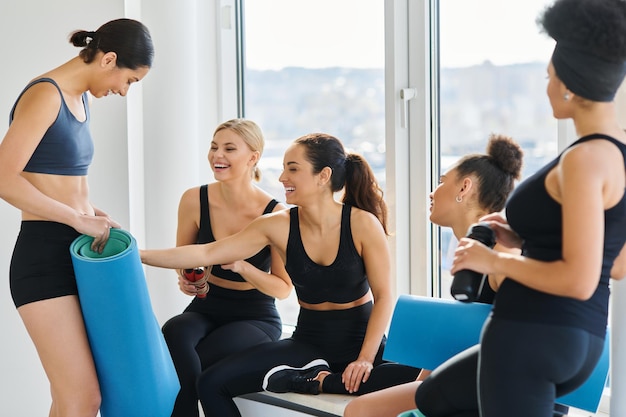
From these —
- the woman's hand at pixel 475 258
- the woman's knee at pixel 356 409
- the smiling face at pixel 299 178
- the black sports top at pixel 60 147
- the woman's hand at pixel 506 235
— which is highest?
the black sports top at pixel 60 147

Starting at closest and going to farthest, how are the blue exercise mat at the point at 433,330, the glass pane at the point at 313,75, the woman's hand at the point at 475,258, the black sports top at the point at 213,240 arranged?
the woman's hand at the point at 475,258
the blue exercise mat at the point at 433,330
the black sports top at the point at 213,240
the glass pane at the point at 313,75

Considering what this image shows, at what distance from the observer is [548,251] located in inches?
64.0

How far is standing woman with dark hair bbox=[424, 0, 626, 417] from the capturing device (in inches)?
59.5

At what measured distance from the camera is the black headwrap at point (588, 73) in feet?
5.11

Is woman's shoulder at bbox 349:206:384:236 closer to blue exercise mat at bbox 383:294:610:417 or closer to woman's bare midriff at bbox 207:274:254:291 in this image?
blue exercise mat at bbox 383:294:610:417

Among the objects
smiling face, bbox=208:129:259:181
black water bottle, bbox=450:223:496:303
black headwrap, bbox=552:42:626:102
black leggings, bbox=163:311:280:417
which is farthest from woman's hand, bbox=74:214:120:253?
black headwrap, bbox=552:42:626:102

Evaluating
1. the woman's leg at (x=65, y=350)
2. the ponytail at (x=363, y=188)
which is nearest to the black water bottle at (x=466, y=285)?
the ponytail at (x=363, y=188)

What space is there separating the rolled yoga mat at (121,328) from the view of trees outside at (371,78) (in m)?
1.08

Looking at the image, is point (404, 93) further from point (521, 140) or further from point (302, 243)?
point (302, 243)

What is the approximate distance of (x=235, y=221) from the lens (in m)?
3.05

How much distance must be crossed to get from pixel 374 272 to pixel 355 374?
0.35 m

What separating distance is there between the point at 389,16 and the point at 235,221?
97 centimetres

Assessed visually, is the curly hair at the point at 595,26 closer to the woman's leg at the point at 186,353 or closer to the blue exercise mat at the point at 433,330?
the blue exercise mat at the point at 433,330

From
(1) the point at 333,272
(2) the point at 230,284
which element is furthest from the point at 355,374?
(2) the point at 230,284
